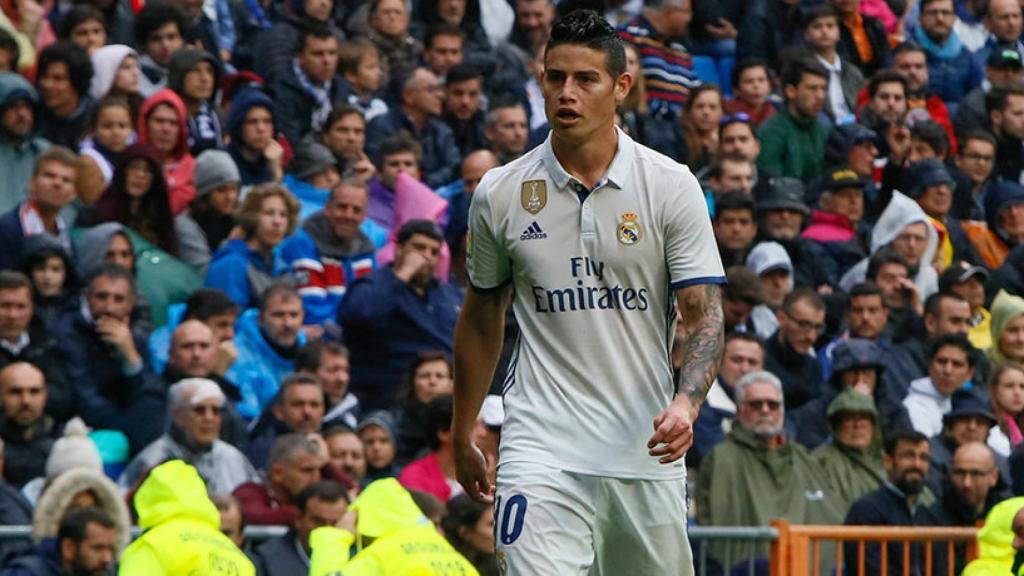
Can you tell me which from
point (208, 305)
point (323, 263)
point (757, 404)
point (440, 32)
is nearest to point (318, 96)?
point (440, 32)

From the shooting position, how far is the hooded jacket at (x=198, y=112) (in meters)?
16.4

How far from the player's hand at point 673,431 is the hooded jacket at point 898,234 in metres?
10.3

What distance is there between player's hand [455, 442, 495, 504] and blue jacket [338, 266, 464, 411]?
21.0ft

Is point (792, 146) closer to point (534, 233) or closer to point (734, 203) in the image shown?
point (734, 203)

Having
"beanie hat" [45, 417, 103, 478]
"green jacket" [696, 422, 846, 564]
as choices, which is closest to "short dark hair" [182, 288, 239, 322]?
"beanie hat" [45, 417, 103, 478]

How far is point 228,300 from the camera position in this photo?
14.4 metres

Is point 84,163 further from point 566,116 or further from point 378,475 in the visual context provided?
point 566,116

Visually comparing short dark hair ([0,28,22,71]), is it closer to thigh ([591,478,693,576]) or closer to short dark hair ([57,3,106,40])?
short dark hair ([57,3,106,40])

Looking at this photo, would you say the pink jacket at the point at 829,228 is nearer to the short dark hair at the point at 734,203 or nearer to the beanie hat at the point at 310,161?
the short dark hair at the point at 734,203

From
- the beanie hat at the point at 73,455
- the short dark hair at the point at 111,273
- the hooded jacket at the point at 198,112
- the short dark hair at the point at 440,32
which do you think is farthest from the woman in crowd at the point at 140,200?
the short dark hair at the point at 440,32

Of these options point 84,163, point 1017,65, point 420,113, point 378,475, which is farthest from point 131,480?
point 1017,65

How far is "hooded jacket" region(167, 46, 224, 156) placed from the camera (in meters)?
16.4

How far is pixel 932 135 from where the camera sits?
1980 centimetres

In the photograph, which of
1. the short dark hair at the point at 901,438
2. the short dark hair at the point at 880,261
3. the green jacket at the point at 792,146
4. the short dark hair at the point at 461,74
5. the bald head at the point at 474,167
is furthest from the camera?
the green jacket at the point at 792,146
